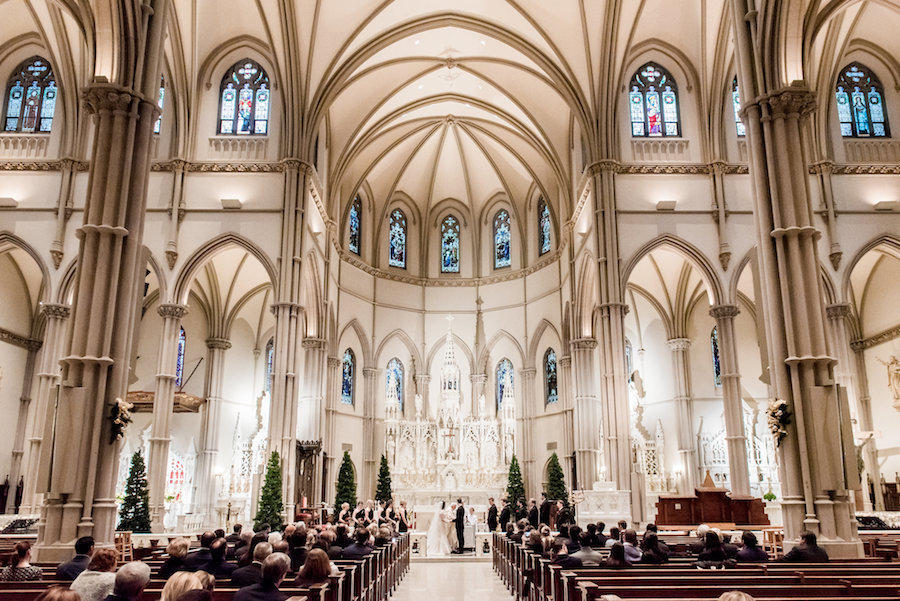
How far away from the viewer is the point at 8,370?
25203 mm

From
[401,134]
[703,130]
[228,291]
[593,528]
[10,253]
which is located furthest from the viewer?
[401,134]

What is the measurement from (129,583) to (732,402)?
66.4 feet

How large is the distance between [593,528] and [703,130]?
1696cm

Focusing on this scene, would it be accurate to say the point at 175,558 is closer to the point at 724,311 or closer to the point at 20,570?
the point at 20,570

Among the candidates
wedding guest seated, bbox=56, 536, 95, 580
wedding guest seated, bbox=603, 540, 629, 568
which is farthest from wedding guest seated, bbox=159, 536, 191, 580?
wedding guest seated, bbox=603, 540, 629, 568

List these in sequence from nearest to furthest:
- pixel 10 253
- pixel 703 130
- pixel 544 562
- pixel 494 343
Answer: pixel 544 562, pixel 703 130, pixel 10 253, pixel 494 343

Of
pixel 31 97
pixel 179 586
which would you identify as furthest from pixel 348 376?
pixel 179 586

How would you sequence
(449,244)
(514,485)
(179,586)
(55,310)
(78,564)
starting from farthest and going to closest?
(449,244), (514,485), (55,310), (78,564), (179,586)

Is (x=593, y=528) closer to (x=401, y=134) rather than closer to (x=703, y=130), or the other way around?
(x=703, y=130)

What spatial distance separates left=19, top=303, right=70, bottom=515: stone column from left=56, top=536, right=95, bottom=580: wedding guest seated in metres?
14.5

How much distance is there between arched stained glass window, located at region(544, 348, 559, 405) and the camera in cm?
3262

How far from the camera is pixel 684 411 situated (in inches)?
1160

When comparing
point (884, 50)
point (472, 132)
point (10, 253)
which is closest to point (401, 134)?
point (472, 132)

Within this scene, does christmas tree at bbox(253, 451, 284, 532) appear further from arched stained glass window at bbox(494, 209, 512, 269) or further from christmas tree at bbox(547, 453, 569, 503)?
arched stained glass window at bbox(494, 209, 512, 269)
